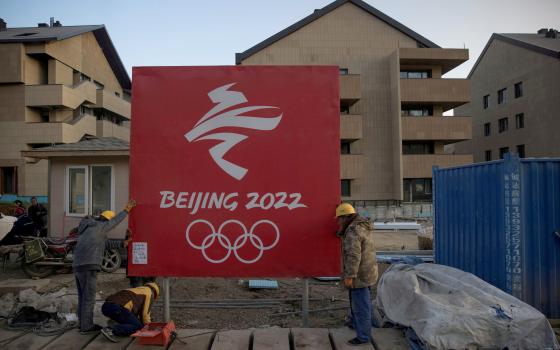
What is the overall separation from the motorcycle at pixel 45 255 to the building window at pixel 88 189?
5.93ft

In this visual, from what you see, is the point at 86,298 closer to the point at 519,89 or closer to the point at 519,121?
the point at 519,121

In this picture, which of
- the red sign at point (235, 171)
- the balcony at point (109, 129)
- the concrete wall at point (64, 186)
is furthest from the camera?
the balcony at point (109, 129)

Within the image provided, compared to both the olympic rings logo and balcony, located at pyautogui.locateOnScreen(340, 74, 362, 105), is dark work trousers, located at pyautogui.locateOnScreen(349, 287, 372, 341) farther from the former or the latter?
balcony, located at pyautogui.locateOnScreen(340, 74, 362, 105)

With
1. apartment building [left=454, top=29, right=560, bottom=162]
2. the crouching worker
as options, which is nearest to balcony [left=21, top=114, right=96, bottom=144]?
the crouching worker

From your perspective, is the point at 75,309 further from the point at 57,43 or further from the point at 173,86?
the point at 57,43

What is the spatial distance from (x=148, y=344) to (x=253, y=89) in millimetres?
3638

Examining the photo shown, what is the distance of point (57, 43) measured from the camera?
29.6 meters

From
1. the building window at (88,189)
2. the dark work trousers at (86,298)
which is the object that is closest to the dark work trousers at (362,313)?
the dark work trousers at (86,298)

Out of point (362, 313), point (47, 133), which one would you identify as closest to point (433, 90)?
point (362, 313)

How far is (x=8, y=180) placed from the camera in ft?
97.6

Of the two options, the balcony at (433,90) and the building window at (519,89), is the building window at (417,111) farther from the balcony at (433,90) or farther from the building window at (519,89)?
the building window at (519,89)

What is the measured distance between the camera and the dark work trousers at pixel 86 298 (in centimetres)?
584

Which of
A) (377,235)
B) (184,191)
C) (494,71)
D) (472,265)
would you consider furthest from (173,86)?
(494,71)

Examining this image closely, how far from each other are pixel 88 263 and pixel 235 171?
2517 millimetres
